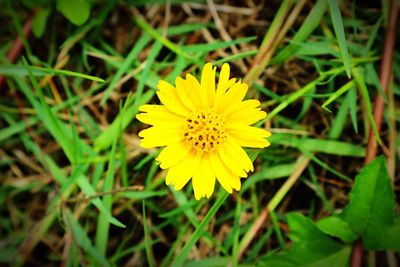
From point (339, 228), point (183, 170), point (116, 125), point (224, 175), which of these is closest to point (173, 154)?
point (183, 170)

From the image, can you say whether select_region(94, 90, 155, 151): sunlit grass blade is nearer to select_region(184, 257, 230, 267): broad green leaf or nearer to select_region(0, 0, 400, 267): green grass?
select_region(0, 0, 400, 267): green grass

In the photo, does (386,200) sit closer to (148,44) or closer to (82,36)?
(148,44)

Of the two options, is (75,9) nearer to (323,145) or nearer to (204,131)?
(204,131)

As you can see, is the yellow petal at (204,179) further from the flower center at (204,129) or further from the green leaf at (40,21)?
the green leaf at (40,21)

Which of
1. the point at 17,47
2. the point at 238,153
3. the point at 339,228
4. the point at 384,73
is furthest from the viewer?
the point at 17,47

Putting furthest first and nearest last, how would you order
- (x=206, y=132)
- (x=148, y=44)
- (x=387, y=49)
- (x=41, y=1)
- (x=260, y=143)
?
1. (x=148, y=44)
2. (x=41, y=1)
3. (x=387, y=49)
4. (x=206, y=132)
5. (x=260, y=143)

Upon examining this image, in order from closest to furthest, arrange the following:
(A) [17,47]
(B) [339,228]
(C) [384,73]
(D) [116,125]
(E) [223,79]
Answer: (E) [223,79] < (B) [339,228] < (C) [384,73] < (D) [116,125] < (A) [17,47]

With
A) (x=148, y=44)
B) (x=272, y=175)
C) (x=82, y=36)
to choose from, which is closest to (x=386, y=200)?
(x=272, y=175)
